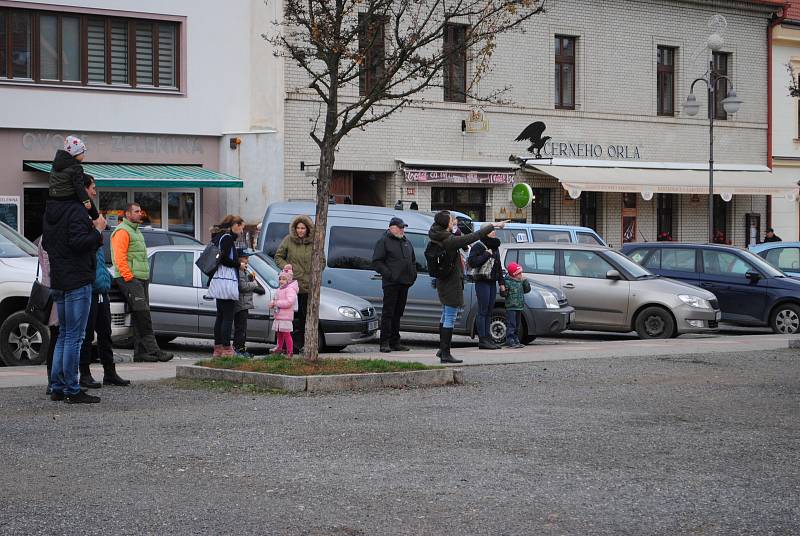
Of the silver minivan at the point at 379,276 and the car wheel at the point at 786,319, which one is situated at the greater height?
the silver minivan at the point at 379,276

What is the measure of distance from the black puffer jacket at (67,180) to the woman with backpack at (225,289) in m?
4.35

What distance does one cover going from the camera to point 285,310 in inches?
615

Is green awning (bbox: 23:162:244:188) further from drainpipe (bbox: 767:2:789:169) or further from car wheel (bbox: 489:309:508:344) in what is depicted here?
drainpipe (bbox: 767:2:789:169)

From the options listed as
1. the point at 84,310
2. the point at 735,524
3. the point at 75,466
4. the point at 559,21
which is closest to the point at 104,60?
the point at 559,21

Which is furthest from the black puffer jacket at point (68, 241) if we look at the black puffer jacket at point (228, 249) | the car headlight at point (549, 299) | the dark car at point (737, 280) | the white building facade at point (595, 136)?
the white building facade at point (595, 136)

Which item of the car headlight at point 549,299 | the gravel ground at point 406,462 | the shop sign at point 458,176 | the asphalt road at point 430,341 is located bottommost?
the asphalt road at point 430,341

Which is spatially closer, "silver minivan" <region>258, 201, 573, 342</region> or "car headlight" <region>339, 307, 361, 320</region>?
"car headlight" <region>339, 307, 361, 320</region>

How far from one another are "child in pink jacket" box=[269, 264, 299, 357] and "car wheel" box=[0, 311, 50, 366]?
265cm

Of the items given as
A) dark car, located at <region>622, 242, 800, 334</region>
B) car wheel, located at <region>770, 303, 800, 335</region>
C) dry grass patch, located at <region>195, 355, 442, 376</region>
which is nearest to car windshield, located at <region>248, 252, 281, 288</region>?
dry grass patch, located at <region>195, 355, 442, 376</region>

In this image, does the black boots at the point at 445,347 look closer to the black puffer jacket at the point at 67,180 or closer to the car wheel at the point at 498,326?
the car wheel at the point at 498,326

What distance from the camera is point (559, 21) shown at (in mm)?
35062

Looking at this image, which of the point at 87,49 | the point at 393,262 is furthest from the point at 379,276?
the point at 87,49

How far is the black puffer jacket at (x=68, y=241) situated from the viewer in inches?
421

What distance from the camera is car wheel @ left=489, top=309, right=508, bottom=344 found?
738 inches
